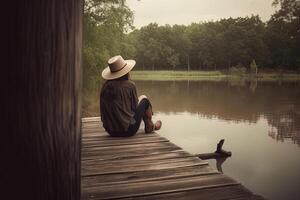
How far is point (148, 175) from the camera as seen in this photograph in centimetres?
377

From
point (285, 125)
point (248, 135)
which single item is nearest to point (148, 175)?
point (248, 135)

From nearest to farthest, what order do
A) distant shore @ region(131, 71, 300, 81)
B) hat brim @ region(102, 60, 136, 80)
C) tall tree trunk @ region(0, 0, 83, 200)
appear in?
tall tree trunk @ region(0, 0, 83, 200) → hat brim @ region(102, 60, 136, 80) → distant shore @ region(131, 71, 300, 81)

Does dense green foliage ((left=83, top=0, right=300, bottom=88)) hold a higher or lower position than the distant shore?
higher

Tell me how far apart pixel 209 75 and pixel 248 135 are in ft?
196

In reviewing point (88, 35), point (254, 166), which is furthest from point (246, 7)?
point (254, 166)

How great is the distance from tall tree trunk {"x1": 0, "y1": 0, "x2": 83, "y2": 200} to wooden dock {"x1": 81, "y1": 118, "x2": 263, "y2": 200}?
1983 mm

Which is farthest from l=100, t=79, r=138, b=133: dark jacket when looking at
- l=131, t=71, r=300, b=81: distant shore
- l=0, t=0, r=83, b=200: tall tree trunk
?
l=131, t=71, r=300, b=81: distant shore

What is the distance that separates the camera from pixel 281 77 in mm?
66062

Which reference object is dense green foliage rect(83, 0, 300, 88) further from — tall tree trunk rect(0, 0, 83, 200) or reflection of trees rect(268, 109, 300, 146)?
tall tree trunk rect(0, 0, 83, 200)

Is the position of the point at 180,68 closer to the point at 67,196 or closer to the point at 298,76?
the point at 298,76

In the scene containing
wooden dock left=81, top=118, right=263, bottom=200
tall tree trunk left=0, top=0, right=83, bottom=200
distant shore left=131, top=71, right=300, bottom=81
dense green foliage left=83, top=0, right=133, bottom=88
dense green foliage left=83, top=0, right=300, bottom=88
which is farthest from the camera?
dense green foliage left=83, top=0, right=300, bottom=88

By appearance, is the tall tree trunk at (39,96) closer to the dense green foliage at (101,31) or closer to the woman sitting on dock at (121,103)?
the woman sitting on dock at (121,103)

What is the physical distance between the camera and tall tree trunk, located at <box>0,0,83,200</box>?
108 cm

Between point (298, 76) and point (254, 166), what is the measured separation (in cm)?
6224
